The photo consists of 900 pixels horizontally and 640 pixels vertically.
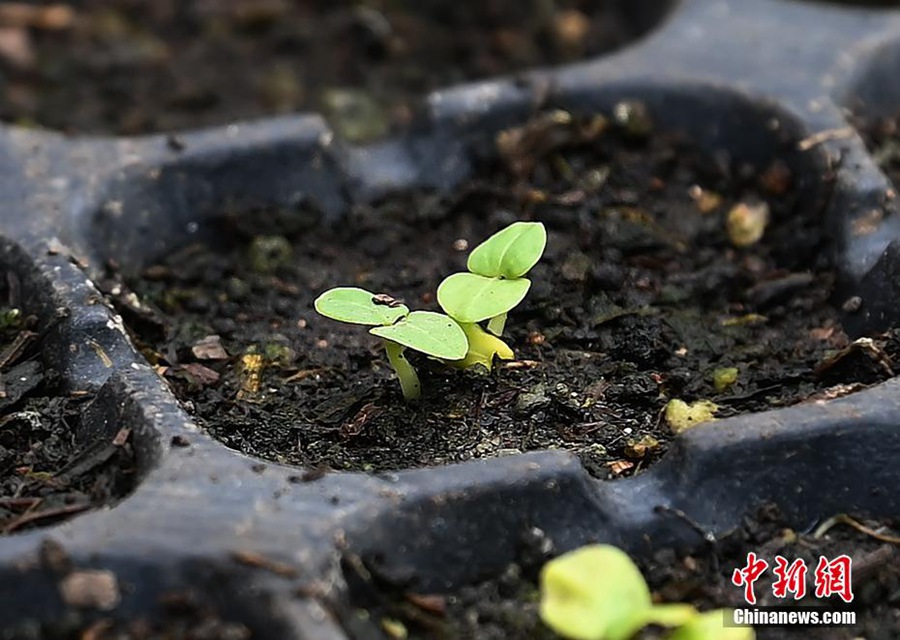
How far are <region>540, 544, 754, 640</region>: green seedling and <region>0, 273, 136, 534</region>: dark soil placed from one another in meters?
0.50

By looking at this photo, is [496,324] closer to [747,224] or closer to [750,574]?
[750,574]

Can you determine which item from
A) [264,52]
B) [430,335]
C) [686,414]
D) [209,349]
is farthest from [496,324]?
[264,52]

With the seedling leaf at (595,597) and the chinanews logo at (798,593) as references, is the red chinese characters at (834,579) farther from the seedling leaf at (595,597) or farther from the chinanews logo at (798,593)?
the seedling leaf at (595,597)

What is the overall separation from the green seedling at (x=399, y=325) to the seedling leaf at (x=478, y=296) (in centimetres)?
2

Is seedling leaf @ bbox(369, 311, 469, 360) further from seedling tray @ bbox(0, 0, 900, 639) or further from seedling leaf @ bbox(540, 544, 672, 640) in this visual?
seedling leaf @ bbox(540, 544, 672, 640)

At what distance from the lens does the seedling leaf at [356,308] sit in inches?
62.8

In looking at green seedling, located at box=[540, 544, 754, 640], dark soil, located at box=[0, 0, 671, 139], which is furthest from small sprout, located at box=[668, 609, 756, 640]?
dark soil, located at box=[0, 0, 671, 139]

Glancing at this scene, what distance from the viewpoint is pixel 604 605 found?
1278 millimetres

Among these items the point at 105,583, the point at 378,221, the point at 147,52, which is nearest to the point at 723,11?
the point at 378,221

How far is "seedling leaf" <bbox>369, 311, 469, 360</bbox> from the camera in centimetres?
157

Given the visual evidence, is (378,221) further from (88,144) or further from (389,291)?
(88,144)

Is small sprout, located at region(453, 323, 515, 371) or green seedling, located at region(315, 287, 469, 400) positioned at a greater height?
green seedling, located at region(315, 287, 469, 400)

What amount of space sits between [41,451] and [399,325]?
0.44m

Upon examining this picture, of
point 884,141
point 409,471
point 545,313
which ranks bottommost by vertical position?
point 884,141
